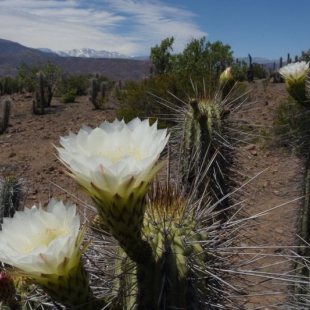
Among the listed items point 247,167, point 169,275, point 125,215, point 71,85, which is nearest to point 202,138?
point 169,275

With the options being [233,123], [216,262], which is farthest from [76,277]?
[233,123]

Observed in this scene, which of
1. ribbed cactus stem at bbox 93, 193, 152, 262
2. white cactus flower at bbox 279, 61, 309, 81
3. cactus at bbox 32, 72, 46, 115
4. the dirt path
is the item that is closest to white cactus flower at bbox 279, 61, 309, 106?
white cactus flower at bbox 279, 61, 309, 81

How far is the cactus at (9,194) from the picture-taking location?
3.15 m

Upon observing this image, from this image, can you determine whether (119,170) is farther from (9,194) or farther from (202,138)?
(9,194)

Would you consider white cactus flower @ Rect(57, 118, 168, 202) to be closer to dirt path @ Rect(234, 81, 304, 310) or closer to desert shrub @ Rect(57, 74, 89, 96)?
dirt path @ Rect(234, 81, 304, 310)

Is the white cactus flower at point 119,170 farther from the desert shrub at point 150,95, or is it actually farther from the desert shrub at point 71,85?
the desert shrub at point 71,85

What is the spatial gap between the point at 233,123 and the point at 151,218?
1.67 m

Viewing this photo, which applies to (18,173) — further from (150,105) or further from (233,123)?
(233,123)

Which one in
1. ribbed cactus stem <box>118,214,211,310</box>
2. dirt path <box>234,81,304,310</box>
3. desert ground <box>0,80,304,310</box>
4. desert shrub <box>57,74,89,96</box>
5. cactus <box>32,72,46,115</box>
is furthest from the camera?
desert shrub <box>57,74,89,96</box>

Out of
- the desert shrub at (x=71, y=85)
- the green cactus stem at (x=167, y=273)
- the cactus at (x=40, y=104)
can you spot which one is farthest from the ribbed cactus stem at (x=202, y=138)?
the desert shrub at (x=71, y=85)

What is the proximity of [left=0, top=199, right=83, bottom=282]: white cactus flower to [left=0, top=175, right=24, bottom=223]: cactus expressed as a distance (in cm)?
217

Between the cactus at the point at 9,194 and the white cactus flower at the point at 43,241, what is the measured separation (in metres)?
2.17

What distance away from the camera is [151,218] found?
134 centimetres

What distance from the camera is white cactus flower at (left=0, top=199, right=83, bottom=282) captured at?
35.2 inches
